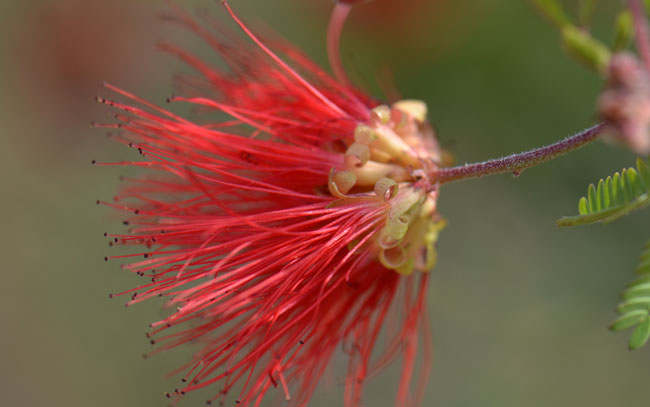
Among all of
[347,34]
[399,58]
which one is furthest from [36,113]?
[399,58]

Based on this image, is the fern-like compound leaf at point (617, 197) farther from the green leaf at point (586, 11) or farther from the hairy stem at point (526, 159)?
the green leaf at point (586, 11)

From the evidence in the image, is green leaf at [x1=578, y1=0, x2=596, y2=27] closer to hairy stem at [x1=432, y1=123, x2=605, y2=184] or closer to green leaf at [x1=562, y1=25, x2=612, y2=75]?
green leaf at [x1=562, y1=25, x2=612, y2=75]

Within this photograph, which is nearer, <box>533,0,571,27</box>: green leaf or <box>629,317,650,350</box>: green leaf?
<box>533,0,571,27</box>: green leaf

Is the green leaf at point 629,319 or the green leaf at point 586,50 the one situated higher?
the green leaf at point 586,50

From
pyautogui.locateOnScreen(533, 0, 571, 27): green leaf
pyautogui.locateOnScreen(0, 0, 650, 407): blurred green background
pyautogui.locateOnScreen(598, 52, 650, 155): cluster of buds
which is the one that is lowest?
pyautogui.locateOnScreen(598, 52, 650, 155): cluster of buds

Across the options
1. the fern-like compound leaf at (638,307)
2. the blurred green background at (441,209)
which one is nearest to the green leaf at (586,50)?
the fern-like compound leaf at (638,307)

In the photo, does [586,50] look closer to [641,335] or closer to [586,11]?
[586,11]

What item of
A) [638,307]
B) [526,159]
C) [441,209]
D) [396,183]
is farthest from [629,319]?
[441,209]

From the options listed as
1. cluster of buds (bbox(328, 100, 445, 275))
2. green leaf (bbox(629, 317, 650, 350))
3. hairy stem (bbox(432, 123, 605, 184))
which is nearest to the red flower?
cluster of buds (bbox(328, 100, 445, 275))

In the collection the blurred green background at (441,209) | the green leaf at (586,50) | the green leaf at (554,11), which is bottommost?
the green leaf at (586,50)
